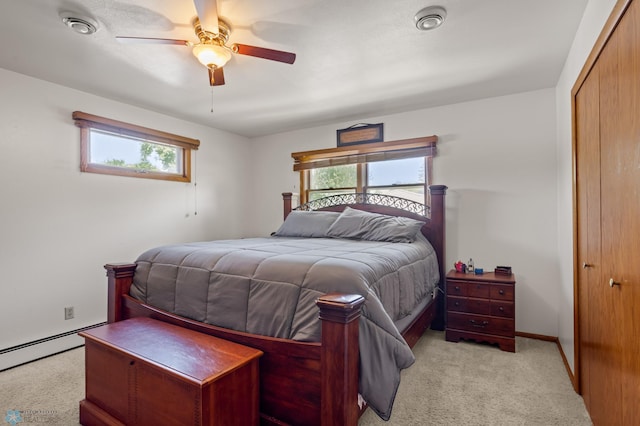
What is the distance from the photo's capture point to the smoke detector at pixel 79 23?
76.4 inches

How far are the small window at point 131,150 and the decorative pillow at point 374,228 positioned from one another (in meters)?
2.07

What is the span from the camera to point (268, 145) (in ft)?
16.0

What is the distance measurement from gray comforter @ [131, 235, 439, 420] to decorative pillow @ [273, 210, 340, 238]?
1.27 meters

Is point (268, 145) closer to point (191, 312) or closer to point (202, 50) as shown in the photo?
point (202, 50)

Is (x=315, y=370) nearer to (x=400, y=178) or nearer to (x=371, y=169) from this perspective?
(x=400, y=178)

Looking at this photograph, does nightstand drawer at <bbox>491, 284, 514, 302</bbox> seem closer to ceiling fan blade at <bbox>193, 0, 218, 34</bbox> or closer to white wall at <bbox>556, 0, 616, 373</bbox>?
white wall at <bbox>556, 0, 616, 373</bbox>

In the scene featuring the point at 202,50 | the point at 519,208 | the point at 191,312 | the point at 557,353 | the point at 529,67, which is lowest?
the point at 557,353

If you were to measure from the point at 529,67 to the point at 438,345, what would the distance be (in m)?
2.47

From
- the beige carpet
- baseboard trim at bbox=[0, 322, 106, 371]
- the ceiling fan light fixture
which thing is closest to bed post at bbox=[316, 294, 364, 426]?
the beige carpet

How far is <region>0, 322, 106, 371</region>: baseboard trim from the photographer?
8.39ft

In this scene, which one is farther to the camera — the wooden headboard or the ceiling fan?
the wooden headboard

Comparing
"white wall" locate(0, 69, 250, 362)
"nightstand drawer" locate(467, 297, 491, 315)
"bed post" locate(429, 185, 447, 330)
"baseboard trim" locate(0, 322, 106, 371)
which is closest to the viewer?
"baseboard trim" locate(0, 322, 106, 371)

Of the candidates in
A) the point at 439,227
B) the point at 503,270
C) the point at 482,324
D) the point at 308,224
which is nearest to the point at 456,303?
the point at 482,324

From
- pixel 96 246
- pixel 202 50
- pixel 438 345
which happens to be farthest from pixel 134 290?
pixel 438 345
